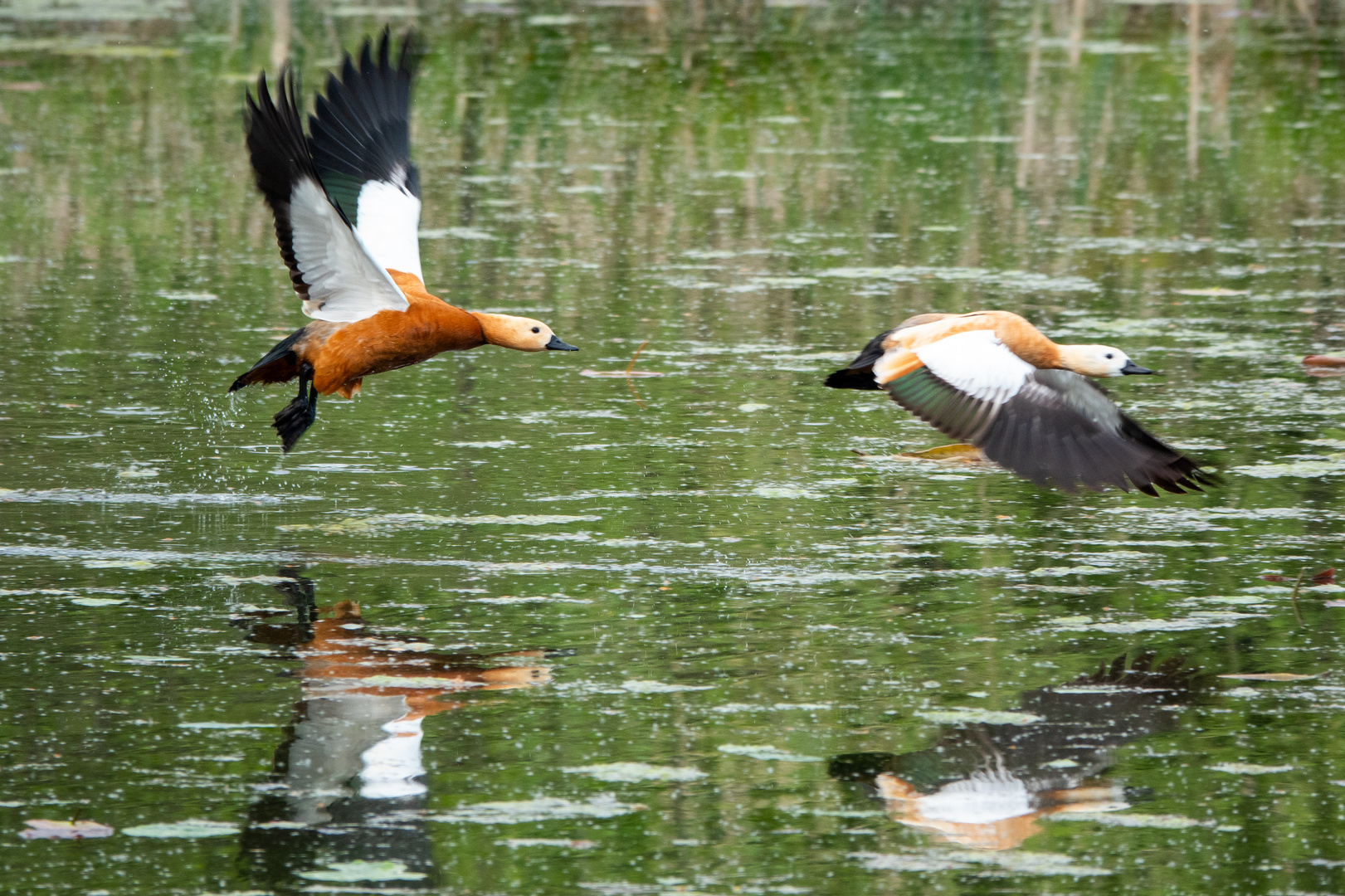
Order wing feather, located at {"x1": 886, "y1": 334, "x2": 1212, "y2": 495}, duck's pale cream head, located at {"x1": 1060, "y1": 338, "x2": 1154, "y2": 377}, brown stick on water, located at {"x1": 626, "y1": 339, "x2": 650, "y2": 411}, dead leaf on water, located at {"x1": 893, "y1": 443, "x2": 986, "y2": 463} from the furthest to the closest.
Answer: brown stick on water, located at {"x1": 626, "y1": 339, "x2": 650, "y2": 411} < dead leaf on water, located at {"x1": 893, "y1": 443, "x2": 986, "y2": 463} < duck's pale cream head, located at {"x1": 1060, "y1": 338, "x2": 1154, "y2": 377} < wing feather, located at {"x1": 886, "y1": 334, "x2": 1212, "y2": 495}

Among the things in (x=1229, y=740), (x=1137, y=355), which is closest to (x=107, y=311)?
(x=1137, y=355)

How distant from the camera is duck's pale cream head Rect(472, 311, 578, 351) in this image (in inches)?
279

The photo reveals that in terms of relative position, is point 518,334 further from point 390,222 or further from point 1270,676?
point 1270,676

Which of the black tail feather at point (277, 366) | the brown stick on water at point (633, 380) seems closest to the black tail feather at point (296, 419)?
the black tail feather at point (277, 366)

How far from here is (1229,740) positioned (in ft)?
15.5

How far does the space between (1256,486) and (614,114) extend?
8.78 m

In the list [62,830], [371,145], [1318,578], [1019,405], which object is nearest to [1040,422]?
[1019,405]

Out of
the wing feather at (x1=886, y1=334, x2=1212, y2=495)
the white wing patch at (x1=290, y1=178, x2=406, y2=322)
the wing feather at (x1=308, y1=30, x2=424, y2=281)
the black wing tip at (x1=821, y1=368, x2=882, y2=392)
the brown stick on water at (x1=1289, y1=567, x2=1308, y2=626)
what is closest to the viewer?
the brown stick on water at (x1=1289, y1=567, x2=1308, y2=626)

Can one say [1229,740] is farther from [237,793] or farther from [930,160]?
[930,160]

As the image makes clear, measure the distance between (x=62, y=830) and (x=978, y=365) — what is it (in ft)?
11.4

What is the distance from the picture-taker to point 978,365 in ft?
21.6

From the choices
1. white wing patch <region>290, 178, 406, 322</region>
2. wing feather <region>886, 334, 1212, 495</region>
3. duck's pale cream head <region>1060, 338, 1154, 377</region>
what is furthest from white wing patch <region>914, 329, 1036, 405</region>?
white wing patch <region>290, 178, 406, 322</region>

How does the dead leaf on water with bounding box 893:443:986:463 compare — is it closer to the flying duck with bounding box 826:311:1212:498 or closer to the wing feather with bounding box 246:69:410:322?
the flying duck with bounding box 826:311:1212:498

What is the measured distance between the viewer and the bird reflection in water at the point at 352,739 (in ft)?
13.4
